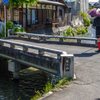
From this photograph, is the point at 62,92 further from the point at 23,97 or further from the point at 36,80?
the point at 36,80

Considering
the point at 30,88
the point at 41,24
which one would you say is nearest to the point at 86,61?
the point at 30,88

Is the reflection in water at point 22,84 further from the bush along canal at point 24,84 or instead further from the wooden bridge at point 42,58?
the wooden bridge at point 42,58

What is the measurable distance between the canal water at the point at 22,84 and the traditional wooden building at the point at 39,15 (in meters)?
13.3

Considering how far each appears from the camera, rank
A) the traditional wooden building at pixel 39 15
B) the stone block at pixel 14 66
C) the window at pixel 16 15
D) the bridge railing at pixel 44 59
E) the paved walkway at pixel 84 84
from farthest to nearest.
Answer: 1. the window at pixel 16 15
2. the traditional wooden building at pixel 39 15
3. the stone block at pixel 14 66
4. the bridge railing at pixel 44 59
5. the paved walkway at pixel 84 84

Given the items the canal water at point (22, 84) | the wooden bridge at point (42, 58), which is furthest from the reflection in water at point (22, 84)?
the wooden bridge at point (42, 58)

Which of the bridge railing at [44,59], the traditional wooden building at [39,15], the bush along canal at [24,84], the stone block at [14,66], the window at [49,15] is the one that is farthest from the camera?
the window at [49,15]

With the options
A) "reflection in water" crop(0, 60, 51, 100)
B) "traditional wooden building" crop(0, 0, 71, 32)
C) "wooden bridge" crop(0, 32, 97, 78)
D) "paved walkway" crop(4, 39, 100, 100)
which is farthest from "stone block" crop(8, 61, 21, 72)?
"traditional wooden building" crop(0, 0, 71, 32)

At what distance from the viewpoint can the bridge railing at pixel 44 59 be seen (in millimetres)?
7715

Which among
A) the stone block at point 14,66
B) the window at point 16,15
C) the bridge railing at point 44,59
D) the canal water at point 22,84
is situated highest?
the window at point 16,15

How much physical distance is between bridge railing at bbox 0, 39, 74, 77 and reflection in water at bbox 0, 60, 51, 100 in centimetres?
162

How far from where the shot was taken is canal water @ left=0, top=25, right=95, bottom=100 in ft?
33.4

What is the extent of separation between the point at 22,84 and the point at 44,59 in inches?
129

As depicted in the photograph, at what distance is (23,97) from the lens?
9.91 metres

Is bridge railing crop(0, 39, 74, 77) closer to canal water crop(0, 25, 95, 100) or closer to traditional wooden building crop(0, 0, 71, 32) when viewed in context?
canal water crop(0, 25, 95, 100)
